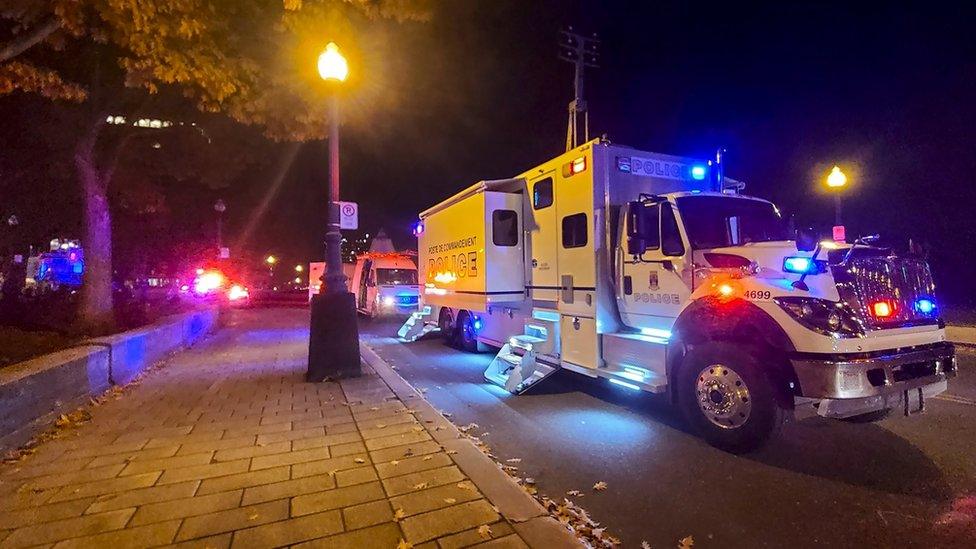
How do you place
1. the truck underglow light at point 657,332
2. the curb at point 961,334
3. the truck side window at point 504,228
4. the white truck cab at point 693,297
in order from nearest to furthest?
the white truck cab at point 693,297
the truck underglow light at point 657,332
the truck side window at point 504,228
the curb at point 961,334

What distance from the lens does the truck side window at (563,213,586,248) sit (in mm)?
6800

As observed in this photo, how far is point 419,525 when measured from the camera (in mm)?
3223

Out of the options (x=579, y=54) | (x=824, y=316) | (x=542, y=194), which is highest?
(x=579, y=54)

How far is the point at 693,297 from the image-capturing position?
5.34 meters

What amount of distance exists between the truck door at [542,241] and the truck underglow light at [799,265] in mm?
3184

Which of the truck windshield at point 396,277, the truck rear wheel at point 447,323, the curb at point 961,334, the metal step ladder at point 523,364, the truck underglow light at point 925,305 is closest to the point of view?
the truck underglow light at point 925,305

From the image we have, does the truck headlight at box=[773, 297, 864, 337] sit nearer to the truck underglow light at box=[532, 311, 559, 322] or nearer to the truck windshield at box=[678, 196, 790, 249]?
the truck windshield at box=[678, 196, 790, 249]

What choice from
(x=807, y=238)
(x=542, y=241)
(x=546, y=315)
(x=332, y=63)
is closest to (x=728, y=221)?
(x=807, y=238)

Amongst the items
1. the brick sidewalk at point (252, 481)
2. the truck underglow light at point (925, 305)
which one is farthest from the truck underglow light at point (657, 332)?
the brick sidewalk at point (252, 481)

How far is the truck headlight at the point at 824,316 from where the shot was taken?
4305 mm

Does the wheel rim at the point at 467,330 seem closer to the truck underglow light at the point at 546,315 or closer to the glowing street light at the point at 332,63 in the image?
the truck underglow light at the point at 546,315

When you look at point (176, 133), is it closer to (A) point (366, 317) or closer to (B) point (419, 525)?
(A) point (366, 317)

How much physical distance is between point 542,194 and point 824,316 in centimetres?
424

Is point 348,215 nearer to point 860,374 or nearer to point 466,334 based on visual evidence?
point 466,334
